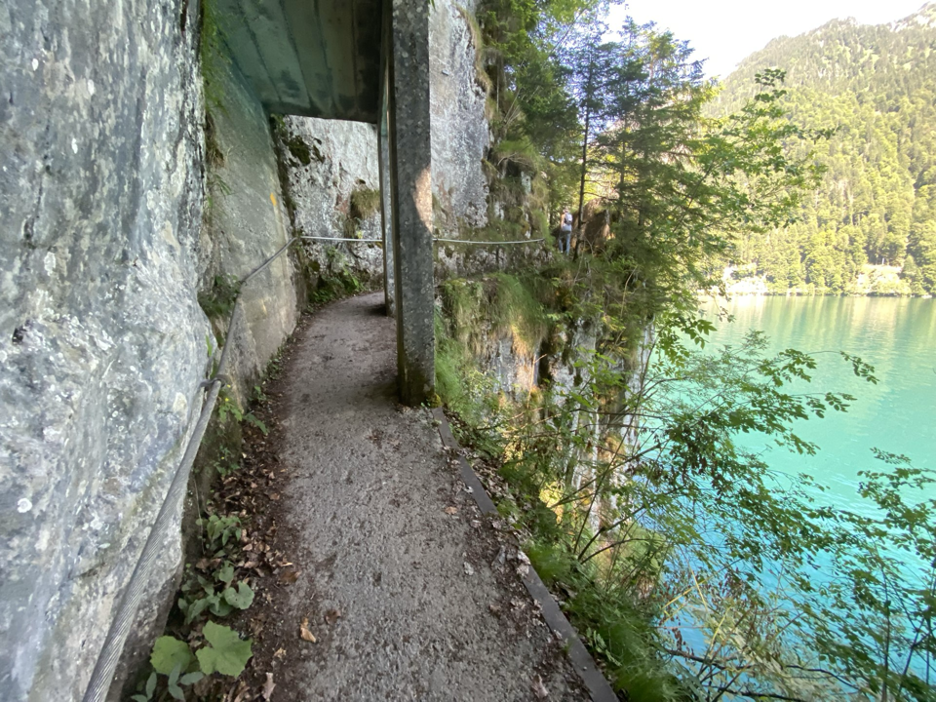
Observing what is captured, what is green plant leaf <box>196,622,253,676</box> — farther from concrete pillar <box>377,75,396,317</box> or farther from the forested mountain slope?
Answer: the forested mountain slope

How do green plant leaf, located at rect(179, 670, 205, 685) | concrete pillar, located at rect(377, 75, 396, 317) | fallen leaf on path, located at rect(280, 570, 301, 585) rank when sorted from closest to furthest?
green plant leaf, located at rect(179, 670, 205, 685) → fallen leaf on path, located at rect(280, 570, 301, 585) → concrete pillar, located at rect(377, 75, 396, 317)

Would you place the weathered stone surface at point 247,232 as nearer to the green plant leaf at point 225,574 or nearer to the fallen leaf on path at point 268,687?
the green plant leaf at point 225,574

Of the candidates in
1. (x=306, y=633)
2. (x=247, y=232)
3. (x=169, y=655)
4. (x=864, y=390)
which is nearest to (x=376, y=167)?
(x=247, y=232)

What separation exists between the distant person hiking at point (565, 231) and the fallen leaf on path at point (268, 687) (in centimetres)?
1156

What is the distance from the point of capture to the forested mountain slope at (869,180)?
54.4m

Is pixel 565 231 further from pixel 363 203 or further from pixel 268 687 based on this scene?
pixel 268 687

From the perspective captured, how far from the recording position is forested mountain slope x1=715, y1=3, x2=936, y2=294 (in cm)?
5441

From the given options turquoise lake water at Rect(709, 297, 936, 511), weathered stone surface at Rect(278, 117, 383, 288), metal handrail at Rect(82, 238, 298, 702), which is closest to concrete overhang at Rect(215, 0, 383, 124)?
weathered stone surface at Rect(278, 117, 383, 288)

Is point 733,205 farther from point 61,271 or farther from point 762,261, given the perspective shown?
point 762,261

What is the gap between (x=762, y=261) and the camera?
50.6m

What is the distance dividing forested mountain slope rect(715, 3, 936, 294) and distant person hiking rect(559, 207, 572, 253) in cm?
1983

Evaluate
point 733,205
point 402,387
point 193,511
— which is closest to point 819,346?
point 733,205

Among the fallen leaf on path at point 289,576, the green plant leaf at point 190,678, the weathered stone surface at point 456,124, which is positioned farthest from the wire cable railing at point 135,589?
the weathered stone surface at point 456,124

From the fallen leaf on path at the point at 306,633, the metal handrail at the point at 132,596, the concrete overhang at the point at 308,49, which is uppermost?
the concrete overhang at the point at 308,49
